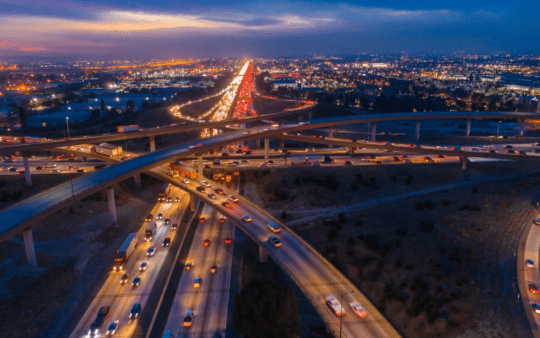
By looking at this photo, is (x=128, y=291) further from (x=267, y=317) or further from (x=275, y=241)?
(x=267, y=317)

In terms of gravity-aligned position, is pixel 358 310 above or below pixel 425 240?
above

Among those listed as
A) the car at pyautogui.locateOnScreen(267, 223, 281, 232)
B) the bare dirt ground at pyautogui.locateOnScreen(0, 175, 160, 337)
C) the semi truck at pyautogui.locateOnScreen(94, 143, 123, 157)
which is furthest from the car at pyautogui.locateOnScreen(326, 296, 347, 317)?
the semi truck at pyautogui.locateOnScreen(94, 143, 123, 157)

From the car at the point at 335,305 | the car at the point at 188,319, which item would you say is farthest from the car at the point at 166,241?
the car at the point at 335,305

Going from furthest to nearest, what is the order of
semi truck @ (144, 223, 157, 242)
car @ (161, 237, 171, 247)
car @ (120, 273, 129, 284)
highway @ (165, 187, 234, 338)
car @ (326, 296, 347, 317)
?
semi truck @ (144, 223, 157, 242), car @ (161, 237, 171, 247), car @ (120, 273, 129, 284), highway @ (165, 187, 234, 338), car @ (326, 296, 347, 317)

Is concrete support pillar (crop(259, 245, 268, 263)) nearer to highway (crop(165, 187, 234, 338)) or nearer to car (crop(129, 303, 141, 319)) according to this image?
highway (crop(165, 187, 234, 338))

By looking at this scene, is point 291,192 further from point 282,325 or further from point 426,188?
point 282,325

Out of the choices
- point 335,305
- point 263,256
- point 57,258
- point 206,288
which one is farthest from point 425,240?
point 57,258
